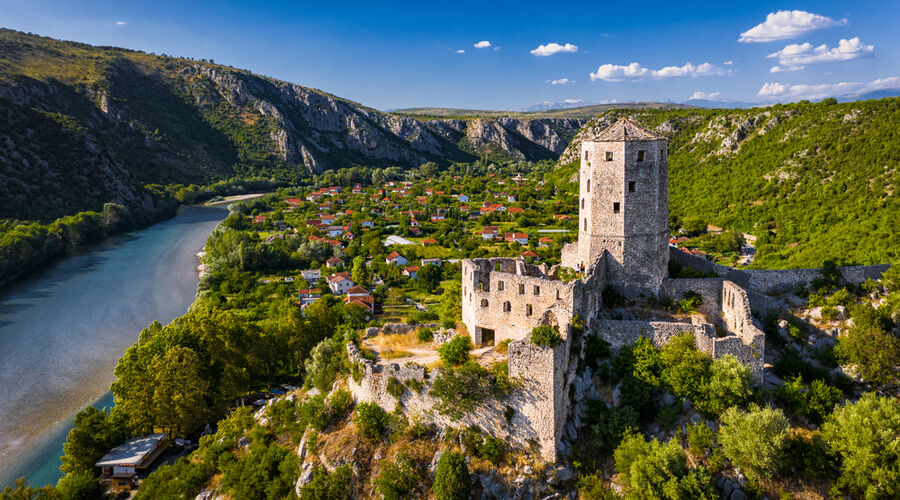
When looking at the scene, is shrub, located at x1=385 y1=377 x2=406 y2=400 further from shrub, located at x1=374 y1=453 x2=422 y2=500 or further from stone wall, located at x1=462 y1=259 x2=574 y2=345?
stone wall, located at x1=462 y1=259 x2=574 y2=345

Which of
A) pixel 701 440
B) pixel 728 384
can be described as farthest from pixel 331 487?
pixel 728 384

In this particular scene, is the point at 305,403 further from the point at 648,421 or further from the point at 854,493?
the point at 854,493

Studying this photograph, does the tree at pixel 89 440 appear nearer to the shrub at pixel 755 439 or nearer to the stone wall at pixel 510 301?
the stone wall at pixel 510 301

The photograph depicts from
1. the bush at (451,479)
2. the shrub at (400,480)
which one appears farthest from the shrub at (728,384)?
the shrub at (400,480)

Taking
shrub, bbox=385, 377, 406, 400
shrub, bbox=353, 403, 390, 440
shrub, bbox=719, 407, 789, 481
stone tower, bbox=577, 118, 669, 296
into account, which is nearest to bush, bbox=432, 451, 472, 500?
shrub, bbox=385, 377, 406, 400

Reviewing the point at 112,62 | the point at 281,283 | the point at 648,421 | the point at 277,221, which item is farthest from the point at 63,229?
the point at 112,62

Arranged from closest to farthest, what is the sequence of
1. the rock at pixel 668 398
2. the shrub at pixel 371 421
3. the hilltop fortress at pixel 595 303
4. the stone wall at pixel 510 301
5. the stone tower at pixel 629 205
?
the hilltop fortress at pixel 595 303 → the rock at pixel 668 398 → the stone wall at pixel 510 301 → the shrub at pixel 371 421 → the stone tower at pixel 629 205
